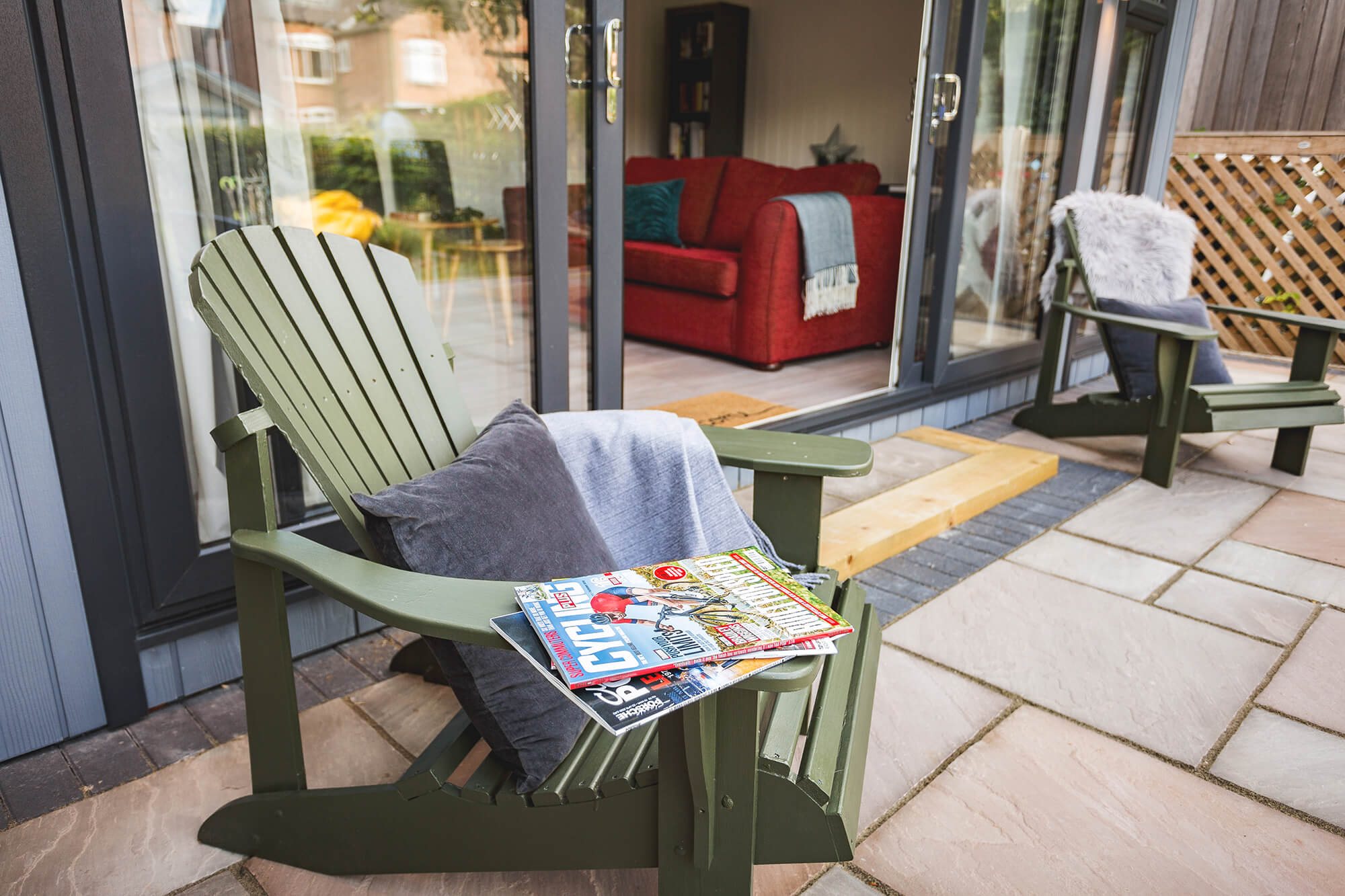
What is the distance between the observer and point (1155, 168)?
14.7 ft

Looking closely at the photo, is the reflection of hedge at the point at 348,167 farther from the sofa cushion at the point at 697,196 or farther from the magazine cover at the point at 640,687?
the sofa cushion at the point at 697,196

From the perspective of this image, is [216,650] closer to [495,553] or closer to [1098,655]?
[495,553]

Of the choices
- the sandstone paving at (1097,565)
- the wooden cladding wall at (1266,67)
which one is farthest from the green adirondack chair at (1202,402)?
the wooden cladding wall at (1266,67)

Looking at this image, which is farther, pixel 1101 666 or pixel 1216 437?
pixel 1216 437

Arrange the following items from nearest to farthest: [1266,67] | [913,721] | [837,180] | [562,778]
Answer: [562,778]
[913,721]
[837,180]
[1266,67]

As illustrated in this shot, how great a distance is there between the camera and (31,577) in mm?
1440

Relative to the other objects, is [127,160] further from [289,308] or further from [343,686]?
[343,686]

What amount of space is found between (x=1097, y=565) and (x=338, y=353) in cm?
200

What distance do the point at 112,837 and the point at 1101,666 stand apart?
1.84m

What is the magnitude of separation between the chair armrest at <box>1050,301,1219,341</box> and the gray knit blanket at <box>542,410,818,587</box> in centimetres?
204

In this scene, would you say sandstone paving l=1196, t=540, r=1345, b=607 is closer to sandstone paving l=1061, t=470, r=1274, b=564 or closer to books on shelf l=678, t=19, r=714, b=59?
sandstone paving l=1061, t=470, r=1274, b=564

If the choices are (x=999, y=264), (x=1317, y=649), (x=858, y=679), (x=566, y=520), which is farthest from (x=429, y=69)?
(x=999, y=264)

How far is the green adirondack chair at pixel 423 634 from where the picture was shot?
3.17 ft

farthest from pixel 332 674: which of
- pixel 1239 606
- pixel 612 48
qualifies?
pixel 1239 606
